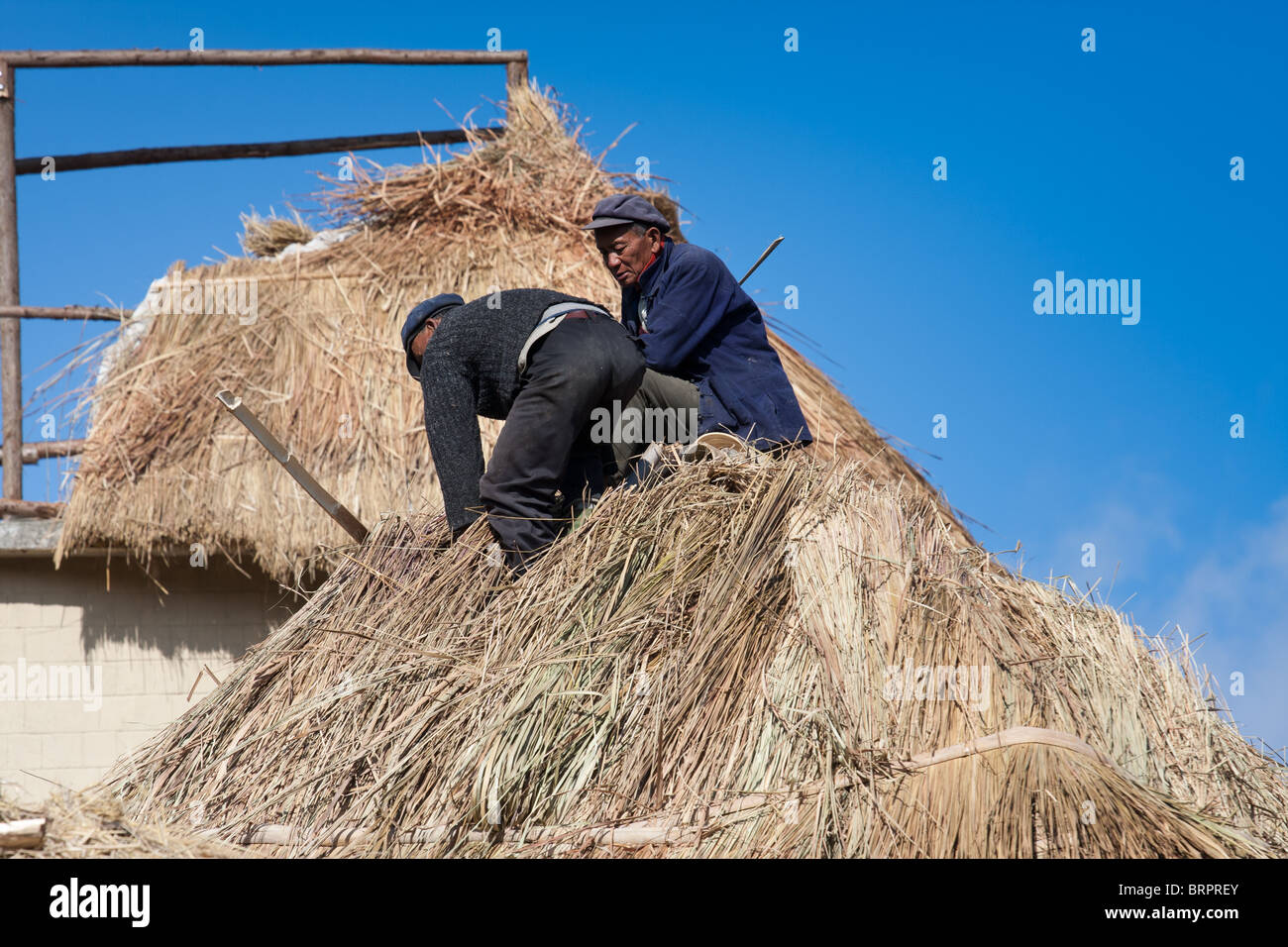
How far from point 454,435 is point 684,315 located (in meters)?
0.90

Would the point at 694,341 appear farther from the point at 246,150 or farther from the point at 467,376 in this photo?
the point at 246,150

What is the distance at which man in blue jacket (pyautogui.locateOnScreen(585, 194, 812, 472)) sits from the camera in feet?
14.5

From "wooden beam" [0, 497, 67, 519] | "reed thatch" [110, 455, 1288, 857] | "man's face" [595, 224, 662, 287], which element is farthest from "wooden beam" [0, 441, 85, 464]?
"man's face" [595, 224, 662, 287]

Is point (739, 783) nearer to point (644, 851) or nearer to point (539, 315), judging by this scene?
point (644, 851)

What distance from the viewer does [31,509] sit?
23.5 ft

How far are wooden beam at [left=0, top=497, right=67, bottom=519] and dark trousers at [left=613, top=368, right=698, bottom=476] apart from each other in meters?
4.24

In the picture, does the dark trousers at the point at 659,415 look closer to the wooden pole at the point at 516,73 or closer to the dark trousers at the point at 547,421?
the dark trousers at the point at 547,421

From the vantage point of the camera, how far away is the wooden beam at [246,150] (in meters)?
8.30

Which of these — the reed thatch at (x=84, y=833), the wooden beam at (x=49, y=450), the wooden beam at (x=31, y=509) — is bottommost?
the reed thatch at (x=84, y=833)

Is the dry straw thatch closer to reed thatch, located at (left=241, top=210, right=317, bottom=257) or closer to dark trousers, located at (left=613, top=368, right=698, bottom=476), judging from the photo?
dark trousers, located at (left=613, top=368, right=698, bottom=476)

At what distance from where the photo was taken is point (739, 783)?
119 inches

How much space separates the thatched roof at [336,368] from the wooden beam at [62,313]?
171 mm

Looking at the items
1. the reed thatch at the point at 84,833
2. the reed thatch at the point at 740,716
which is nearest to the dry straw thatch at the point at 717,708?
the reed thatch at the point at 740,716
